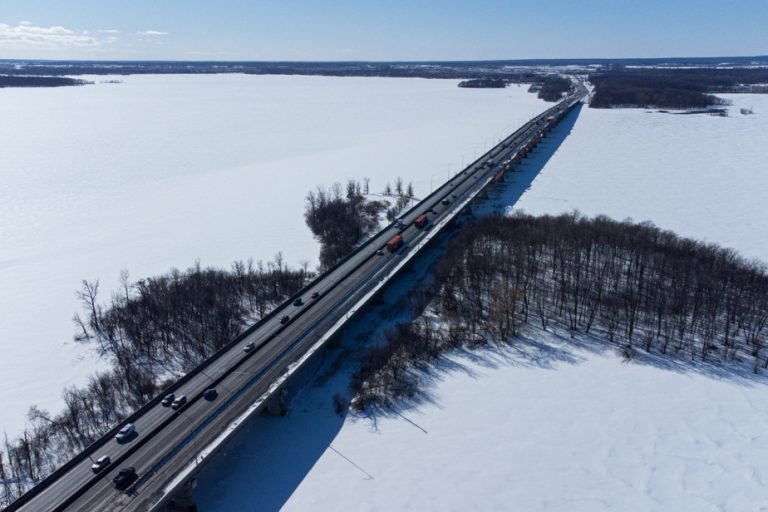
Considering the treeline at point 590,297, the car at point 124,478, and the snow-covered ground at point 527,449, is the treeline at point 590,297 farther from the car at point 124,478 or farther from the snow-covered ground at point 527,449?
the car at point 124,478

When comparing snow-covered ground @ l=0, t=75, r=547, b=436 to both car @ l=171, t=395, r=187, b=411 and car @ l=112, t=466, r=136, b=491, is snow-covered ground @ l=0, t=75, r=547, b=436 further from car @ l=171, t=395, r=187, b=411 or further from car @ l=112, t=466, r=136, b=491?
car @ l=112, t=466, r=136, b=491

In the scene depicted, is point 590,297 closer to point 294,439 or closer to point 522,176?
point 294,439

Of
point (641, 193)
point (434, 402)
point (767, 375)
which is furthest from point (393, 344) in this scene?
point (641, 193)

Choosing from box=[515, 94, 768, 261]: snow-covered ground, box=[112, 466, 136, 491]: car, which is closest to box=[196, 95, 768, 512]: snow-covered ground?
box=[112, 466, 136, 491]: car

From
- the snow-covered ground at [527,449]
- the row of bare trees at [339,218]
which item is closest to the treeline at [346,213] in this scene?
the row of bare trees at [339,218]

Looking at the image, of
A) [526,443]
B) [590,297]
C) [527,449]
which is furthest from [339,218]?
[527,449]

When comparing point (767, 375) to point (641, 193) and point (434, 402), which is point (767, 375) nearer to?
point (434, 402)
